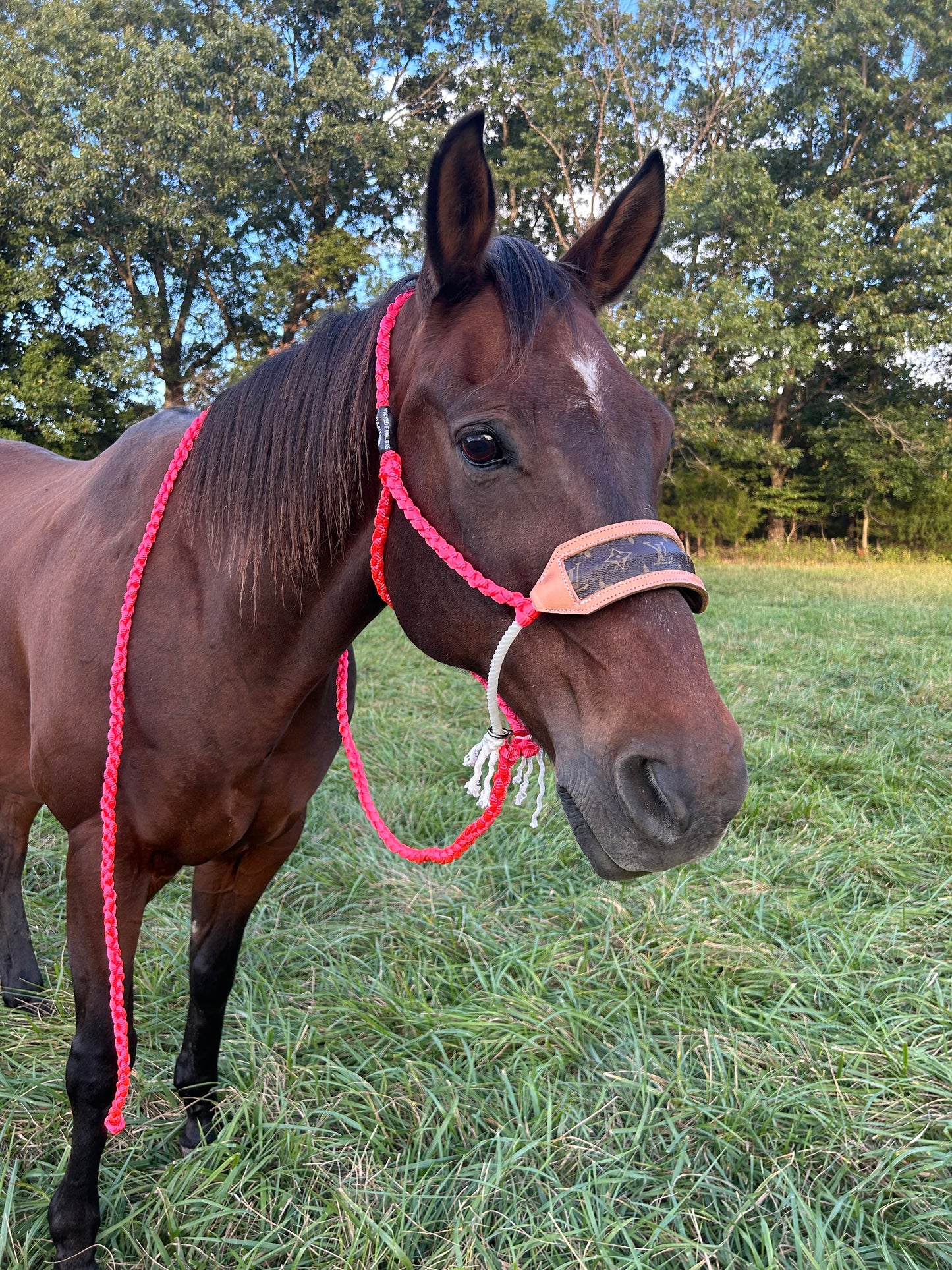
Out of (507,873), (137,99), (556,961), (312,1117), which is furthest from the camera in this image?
(137,99)

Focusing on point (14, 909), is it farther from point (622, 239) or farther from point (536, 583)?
point (622, 239)

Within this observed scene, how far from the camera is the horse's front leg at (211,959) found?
6.67 ft

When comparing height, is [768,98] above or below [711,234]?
above

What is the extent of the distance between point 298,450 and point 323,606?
35cm

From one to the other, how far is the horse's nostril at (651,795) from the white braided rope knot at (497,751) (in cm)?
23

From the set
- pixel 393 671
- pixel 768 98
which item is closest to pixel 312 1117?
pixel 393 671

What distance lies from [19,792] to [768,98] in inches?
942

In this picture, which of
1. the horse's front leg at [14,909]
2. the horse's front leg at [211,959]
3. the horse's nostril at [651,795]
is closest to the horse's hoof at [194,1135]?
the horse's front leg at [211,959]

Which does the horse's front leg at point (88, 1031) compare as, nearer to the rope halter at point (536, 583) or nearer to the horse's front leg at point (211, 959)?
the horse's front leg at point (211, 959)

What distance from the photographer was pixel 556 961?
2.58 metres

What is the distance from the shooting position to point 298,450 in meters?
1.59

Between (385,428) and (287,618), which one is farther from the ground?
(385,428)

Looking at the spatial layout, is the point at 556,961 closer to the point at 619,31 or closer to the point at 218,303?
→ the point at 218,303

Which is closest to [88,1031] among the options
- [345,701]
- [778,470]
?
[345,701]
